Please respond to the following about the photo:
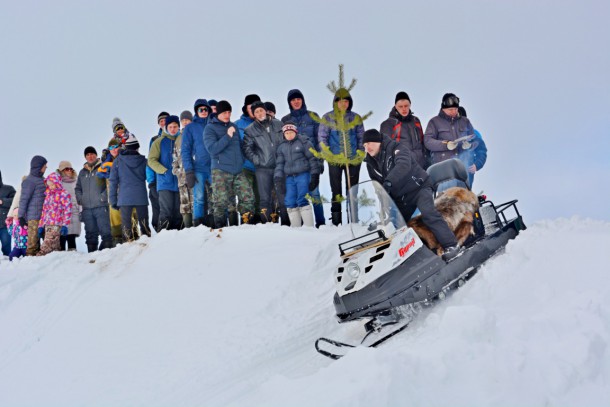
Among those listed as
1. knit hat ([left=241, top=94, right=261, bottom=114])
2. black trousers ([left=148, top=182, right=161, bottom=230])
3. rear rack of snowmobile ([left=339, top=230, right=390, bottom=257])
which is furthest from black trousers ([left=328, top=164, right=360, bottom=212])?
rear rack of snowmobile ([left=339, top=230, right=390, bottom=257])

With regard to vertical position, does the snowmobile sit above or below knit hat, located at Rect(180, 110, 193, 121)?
below

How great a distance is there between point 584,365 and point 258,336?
11.3ft

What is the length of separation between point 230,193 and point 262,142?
1.07m

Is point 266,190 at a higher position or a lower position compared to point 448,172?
higher

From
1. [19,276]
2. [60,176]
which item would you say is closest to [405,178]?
[19,276]

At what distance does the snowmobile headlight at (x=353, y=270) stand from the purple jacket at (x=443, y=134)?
4599 millimetres

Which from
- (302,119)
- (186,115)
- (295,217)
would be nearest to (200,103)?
(186,115)

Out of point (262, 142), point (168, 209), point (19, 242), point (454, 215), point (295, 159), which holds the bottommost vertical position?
point (454, 215)

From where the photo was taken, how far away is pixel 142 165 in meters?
10.7

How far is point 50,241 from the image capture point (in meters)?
11.1

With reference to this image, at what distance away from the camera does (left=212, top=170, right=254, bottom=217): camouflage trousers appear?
9336 millimetres

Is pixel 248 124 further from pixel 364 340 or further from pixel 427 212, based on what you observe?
pixel 364 340

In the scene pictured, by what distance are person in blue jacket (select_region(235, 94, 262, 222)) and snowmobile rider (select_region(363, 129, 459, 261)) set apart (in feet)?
14.9

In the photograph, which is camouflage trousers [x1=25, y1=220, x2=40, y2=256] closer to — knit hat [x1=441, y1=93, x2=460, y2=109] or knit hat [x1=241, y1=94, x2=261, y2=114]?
knit hat [x1=241, y1=94, x2=261, y2=114]
